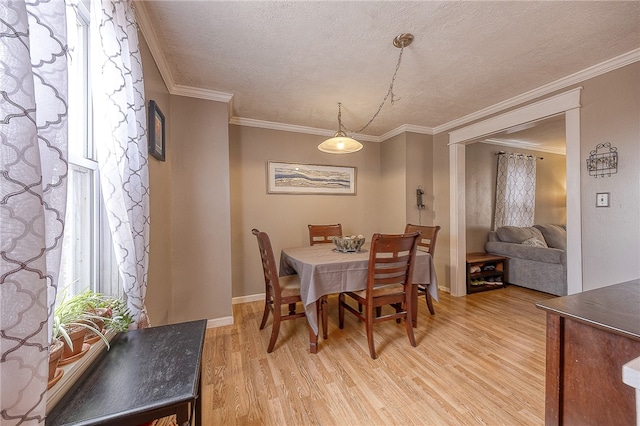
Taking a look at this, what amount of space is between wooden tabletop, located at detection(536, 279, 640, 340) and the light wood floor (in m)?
0.83

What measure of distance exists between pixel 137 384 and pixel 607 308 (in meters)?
1.58

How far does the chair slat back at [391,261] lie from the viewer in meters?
1.87

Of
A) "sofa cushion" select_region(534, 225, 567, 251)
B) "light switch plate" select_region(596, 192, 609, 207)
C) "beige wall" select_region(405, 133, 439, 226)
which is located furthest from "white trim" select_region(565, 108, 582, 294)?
"sofa cushion" select_region(534, 225, 567, 251)

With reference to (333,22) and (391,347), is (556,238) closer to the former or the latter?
(391,347)

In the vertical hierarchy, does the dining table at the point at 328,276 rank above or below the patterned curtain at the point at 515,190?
below

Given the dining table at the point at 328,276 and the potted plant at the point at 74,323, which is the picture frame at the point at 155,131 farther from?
the dining table at the point at 328,276

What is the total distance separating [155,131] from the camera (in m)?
1.76

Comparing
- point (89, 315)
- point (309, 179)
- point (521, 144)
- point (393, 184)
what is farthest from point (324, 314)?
point (521, 144)

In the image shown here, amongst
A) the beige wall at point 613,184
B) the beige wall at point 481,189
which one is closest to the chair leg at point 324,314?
the beige wall at point 613,184

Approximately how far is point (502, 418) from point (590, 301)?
870 millimetres

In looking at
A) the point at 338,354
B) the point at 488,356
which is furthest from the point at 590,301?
the point at 338,354

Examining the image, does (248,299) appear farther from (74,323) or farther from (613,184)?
(613,184)

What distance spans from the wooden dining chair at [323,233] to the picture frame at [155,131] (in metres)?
1.77

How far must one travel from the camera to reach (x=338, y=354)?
6.55ft
